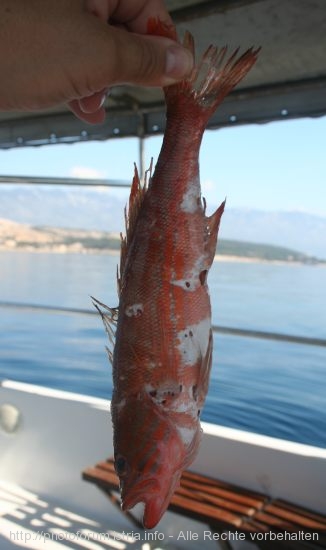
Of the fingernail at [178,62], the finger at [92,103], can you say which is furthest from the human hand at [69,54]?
the finger at [92,103]

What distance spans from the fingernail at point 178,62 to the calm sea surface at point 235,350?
19.3ft

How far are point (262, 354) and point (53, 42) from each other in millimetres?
10956

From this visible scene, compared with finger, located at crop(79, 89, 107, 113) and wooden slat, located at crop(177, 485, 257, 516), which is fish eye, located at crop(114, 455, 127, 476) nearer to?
finger, located at crop(79, 89, 107, 113)

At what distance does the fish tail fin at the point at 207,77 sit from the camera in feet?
3.52

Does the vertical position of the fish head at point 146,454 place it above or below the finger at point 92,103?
below

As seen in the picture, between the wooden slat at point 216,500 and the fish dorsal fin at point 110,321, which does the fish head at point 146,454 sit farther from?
the wooden slat at point 216,500

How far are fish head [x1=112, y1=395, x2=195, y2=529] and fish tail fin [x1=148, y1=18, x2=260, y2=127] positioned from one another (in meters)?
0.64

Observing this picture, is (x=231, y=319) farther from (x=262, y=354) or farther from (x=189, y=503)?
(x=189, y=503)

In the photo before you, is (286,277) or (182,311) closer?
(182,311)

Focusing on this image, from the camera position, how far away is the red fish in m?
1.11

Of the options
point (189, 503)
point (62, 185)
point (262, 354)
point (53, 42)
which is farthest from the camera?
point (262, 354)

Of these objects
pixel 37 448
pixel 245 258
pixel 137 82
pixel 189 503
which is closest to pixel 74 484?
pixel 37 448

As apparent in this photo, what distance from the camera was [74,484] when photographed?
347 cm

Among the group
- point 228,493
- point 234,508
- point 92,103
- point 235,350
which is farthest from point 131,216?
point 235,350
